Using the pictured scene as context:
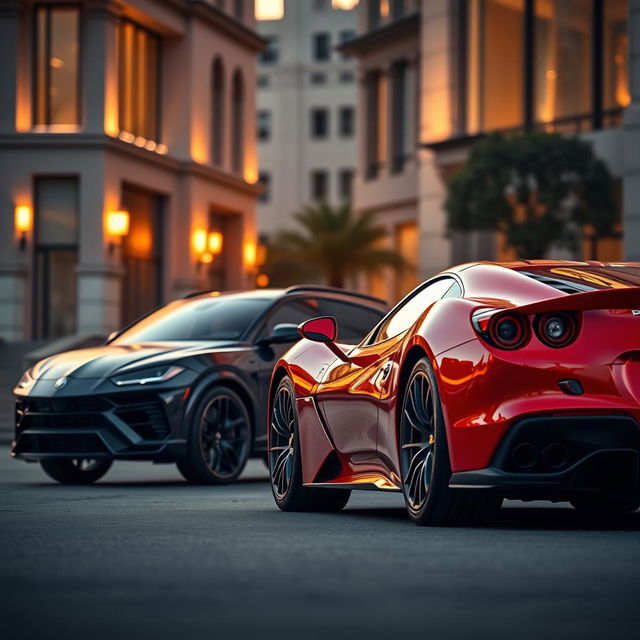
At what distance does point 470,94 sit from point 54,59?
10014 mm

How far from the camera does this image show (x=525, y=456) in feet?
22.7

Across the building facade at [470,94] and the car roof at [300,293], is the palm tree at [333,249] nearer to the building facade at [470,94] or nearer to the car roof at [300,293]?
the building facade at [470,94]

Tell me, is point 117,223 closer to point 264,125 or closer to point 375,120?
point 375,120

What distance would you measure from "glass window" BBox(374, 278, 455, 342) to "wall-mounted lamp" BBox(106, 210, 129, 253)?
2962cm

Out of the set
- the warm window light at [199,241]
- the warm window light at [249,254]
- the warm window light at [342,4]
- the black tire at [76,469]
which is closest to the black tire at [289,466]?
the black tire at [76,469]

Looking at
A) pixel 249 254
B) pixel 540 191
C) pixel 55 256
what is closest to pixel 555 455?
pixel 540 191

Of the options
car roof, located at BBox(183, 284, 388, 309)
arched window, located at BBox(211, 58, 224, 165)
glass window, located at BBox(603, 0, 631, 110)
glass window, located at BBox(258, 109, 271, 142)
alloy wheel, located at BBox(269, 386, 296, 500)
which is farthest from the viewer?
glass window, located at BBox(258, 109, 271, 142)

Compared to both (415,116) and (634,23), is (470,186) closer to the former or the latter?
(634,23)

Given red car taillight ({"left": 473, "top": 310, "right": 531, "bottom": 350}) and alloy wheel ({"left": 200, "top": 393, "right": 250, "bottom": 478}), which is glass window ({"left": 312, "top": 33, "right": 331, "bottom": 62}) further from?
red car taillight ({"left": 473, "top": 310, "right": 531, "bottom": 350})

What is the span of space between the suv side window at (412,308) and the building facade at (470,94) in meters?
21.1

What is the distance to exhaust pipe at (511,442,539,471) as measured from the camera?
22.5ft

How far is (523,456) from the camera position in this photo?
6.90m

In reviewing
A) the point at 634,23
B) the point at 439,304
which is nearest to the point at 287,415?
the point at 439,304

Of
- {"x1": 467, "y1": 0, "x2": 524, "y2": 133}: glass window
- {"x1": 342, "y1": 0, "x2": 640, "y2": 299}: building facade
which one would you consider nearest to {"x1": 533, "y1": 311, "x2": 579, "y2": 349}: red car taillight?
{"x1": 342, "y1": 0, "x2": 640, "y2": 299}: building facade
